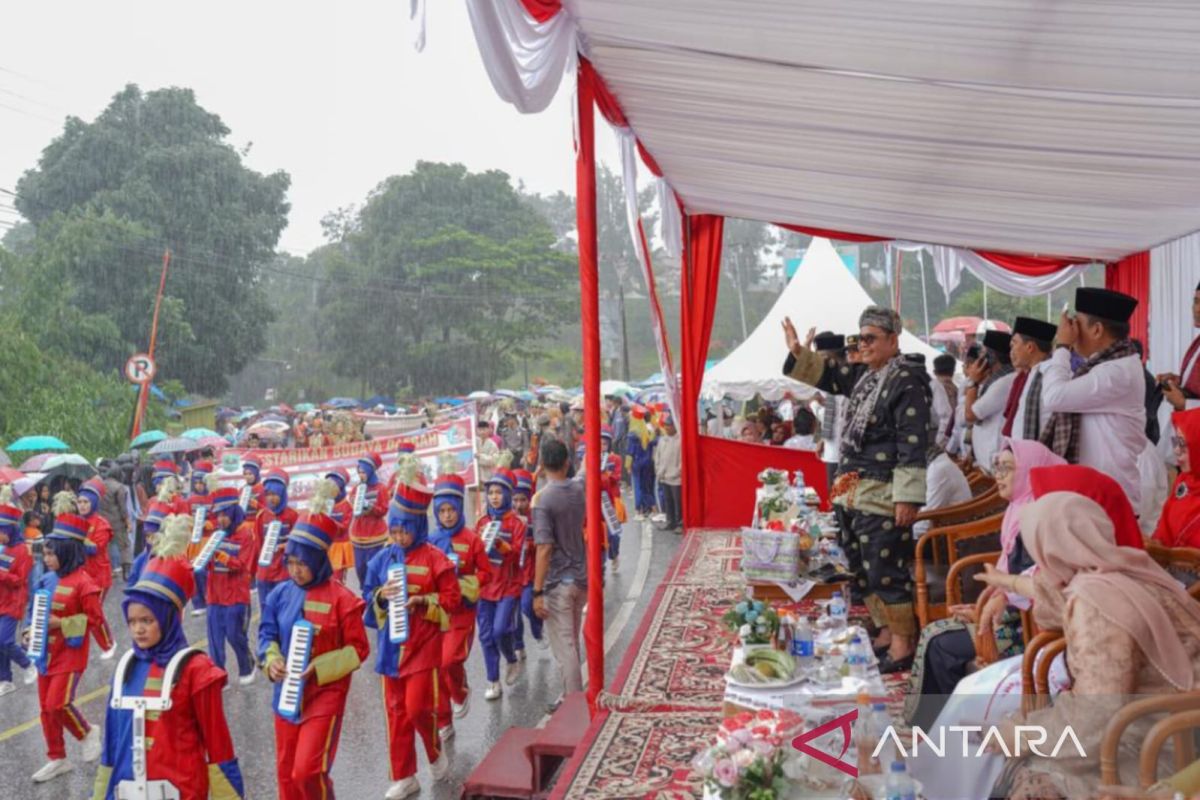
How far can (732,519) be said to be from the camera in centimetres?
1128

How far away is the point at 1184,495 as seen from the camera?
13.8 ft

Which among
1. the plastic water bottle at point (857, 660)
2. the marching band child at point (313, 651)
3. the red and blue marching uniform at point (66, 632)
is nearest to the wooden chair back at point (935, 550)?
the plastic water bottle at point (857, 660)

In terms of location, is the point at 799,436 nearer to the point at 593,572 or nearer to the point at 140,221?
the point at 593,572

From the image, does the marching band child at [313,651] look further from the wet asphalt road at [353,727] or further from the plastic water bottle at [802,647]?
the plastic water bottle at [802,647]

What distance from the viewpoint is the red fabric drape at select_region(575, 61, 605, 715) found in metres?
5.27

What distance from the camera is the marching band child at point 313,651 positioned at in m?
4.86

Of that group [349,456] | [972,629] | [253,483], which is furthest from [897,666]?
[349,456]

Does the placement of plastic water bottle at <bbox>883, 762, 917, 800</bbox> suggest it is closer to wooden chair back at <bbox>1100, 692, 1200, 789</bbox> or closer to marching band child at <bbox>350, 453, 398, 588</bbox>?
wooden chair back at <bbox>1100, 692, 1200, 789</bbox>

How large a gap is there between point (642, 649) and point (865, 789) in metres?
3.64

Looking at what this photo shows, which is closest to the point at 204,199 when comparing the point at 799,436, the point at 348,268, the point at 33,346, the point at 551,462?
the point at 348,268

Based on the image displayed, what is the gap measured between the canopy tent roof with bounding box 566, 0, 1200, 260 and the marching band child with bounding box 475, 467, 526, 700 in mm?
3072

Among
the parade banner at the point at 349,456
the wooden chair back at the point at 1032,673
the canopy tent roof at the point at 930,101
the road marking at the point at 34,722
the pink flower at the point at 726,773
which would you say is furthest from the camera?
the parade banner at the point at 349,456

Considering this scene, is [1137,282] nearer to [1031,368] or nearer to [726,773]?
[1031,368]

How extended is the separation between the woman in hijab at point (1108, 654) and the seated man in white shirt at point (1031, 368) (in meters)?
Answer: 2.21
